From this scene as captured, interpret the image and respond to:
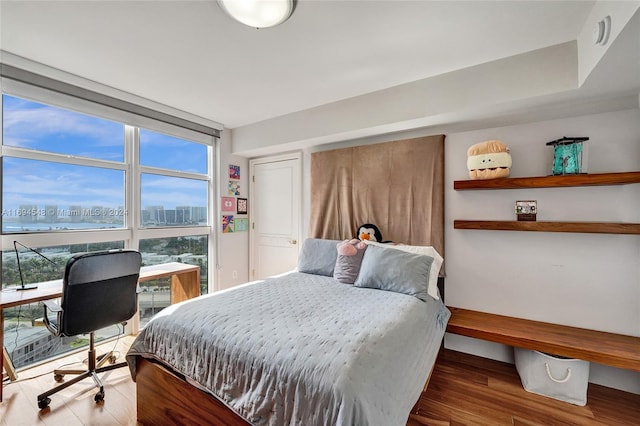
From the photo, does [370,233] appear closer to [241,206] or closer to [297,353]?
[297,353]

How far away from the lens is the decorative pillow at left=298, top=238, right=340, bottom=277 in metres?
2.78

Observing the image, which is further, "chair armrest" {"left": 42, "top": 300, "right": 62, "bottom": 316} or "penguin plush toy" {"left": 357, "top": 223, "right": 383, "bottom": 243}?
"penguin plush toy" {"left": 357, "top": 223, "right": 383, "bottom": 243}

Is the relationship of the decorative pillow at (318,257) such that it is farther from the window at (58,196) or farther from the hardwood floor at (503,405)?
the window at (58,196)

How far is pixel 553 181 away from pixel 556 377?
1.43 m

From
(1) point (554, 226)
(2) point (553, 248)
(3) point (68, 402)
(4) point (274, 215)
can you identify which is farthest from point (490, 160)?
(3) point (68, 402)

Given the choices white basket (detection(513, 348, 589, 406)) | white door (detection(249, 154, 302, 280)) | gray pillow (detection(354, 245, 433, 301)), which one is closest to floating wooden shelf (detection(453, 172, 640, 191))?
gray pillow (detection(354, 245, 433, 301))


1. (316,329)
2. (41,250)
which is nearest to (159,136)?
(41,250)

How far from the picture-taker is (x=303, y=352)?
1.26 meters

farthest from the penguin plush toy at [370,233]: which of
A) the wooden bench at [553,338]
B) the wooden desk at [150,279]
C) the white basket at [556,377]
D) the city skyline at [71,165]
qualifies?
the city skyline at [71,165]

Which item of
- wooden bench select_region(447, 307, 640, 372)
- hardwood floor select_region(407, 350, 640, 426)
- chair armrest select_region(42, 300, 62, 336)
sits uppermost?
chair armrest select_region(42, 300, 62, 336)

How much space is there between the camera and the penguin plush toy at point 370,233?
114 inches

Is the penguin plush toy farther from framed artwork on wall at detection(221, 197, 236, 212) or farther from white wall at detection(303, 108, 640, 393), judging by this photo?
framed artwork on wall at detection(221, 197, 236, 212)

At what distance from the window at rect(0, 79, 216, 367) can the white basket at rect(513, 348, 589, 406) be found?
11.7 ft

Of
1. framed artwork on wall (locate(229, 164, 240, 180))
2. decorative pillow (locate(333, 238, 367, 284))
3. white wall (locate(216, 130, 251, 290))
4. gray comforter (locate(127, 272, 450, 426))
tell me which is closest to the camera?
gray comforter (locate(127, 272, 450, 426))
